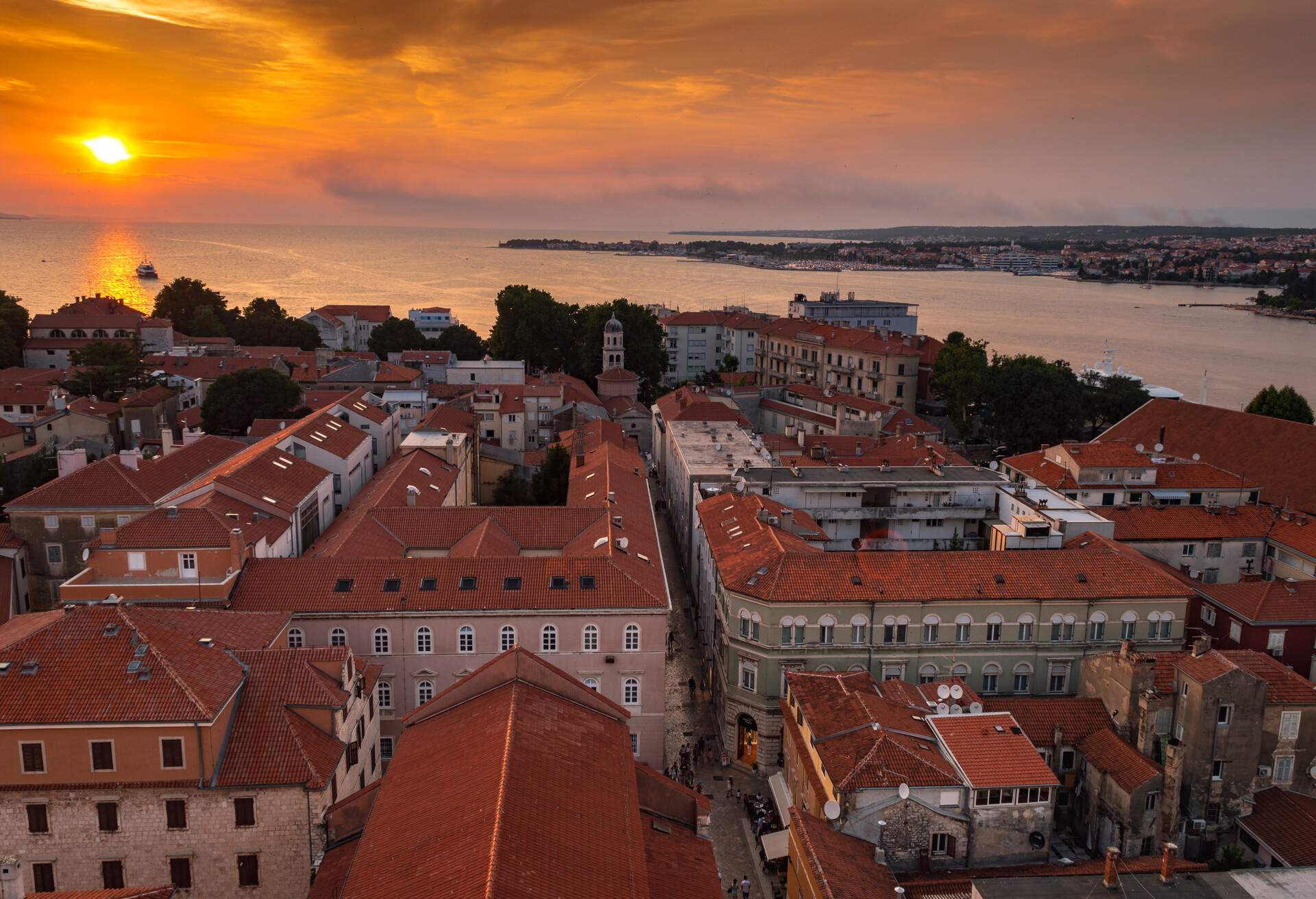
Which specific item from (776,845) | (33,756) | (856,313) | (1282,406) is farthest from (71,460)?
(856,313)

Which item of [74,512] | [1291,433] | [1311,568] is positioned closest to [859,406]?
[1291,433]

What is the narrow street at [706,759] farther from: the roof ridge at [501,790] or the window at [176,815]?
the window at [176,815]

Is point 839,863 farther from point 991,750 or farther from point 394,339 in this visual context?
point 394,339

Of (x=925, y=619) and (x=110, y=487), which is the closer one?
(x=925, y=619)

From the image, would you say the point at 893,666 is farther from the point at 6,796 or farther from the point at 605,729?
the point at 6,796

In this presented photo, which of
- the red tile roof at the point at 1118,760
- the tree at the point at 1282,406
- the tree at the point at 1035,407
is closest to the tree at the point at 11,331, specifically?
the tree at the point at 1035,407
